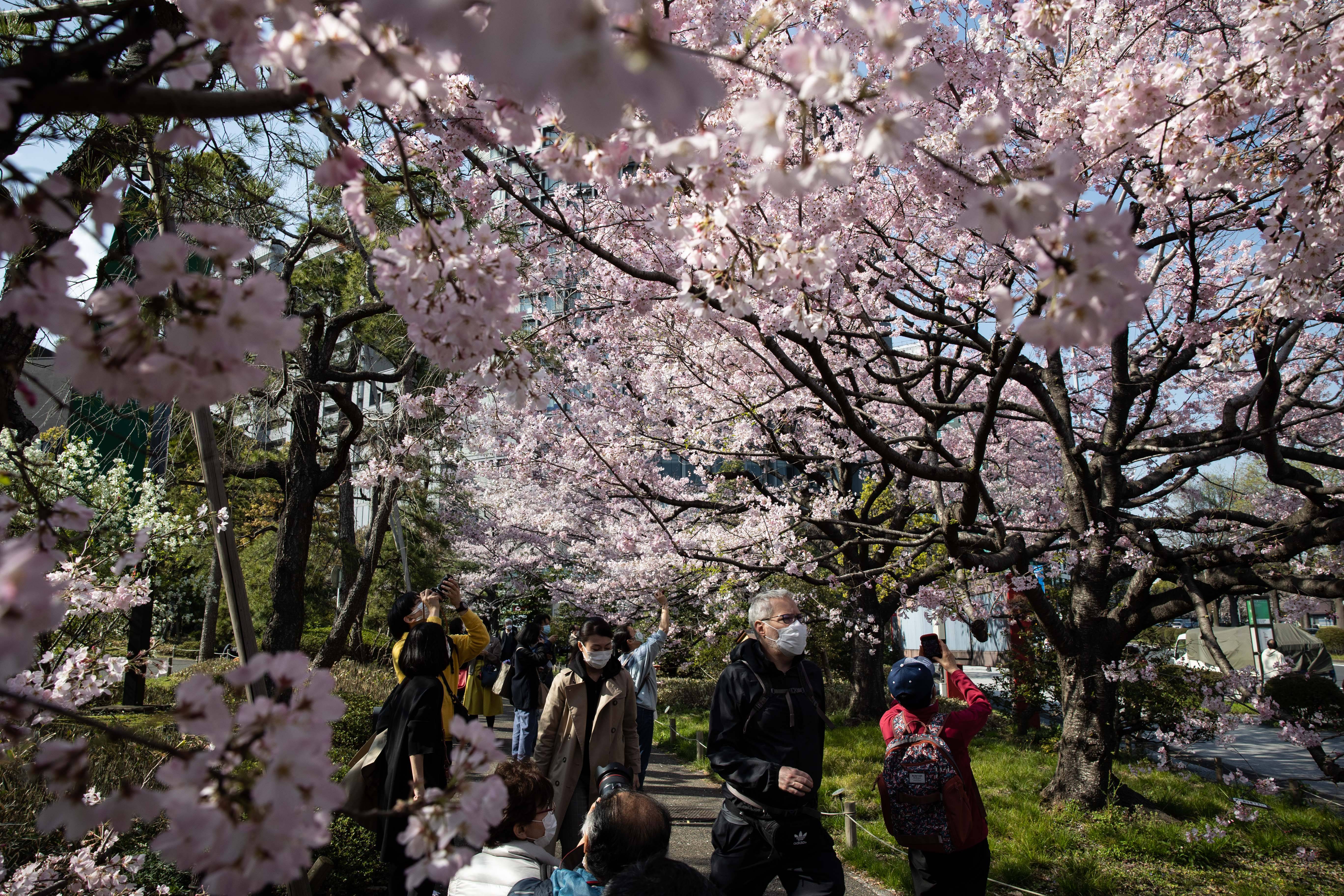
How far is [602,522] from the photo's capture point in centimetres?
1477

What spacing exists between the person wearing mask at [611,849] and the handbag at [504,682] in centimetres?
436

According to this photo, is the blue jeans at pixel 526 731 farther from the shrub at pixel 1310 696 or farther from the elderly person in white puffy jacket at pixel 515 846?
the shrub at pixel 1310 696

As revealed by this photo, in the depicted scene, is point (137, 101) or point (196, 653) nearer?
point (137, 101)

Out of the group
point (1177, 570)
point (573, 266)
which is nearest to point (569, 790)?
point (1177, 570)

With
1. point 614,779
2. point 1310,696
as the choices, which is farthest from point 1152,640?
point 614,779

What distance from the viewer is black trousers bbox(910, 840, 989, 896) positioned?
3.37 metres

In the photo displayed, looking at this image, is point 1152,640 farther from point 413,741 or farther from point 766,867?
point 413,741

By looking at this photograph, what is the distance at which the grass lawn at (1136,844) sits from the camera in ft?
15.7

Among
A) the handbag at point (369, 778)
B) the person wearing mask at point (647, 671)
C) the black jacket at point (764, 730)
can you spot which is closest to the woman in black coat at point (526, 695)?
the person wearing mask at point (647, 671)

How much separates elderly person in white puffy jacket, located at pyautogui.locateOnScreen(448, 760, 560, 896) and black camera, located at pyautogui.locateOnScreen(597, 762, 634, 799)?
0.59 meters

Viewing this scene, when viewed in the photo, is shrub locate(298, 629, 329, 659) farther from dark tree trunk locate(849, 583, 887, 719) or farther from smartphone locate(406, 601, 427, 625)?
dark tree trunk locate(849, 583, 887, 719)

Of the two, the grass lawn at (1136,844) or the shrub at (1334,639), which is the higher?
the shrub at (1334,639)

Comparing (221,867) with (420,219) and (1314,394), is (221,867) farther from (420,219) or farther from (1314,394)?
(1314,394)

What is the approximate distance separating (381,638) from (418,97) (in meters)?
18.9
